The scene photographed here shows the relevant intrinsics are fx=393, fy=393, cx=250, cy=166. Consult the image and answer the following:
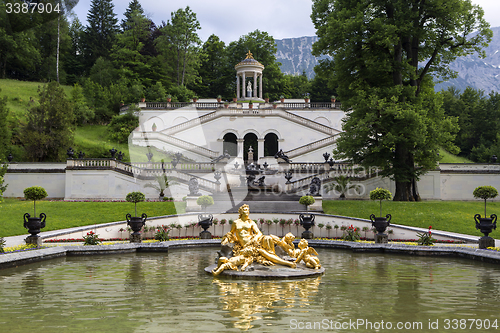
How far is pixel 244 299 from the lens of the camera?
7965mm

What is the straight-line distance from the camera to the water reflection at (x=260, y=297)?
6.90 meters

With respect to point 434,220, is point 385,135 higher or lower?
higher

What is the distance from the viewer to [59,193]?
31.3 metres

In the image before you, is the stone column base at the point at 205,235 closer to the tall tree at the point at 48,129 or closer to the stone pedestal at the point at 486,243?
the stone pedestal at the point at 486,243

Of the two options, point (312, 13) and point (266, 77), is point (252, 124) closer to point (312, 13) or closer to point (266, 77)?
point (312, 13)

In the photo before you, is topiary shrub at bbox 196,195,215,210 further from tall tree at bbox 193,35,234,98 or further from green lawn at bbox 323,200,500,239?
tall tree at bbox 193,35,234,98

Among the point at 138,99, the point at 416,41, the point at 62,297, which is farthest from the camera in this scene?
the point at 138,99

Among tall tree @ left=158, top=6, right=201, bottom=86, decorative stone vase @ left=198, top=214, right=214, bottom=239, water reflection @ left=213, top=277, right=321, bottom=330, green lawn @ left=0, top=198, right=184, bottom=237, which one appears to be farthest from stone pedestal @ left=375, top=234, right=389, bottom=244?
tall tree @ left=158, top=6, right=201, bottom=86

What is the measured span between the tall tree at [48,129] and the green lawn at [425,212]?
2371 cm

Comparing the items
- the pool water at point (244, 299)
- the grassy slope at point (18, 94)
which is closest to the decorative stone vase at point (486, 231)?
the pool water at point (244, 299)

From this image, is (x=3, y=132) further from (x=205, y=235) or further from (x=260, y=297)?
(x=260, y=297)

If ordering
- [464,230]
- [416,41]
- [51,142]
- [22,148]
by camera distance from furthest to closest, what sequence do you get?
[22,148], [51,142], [416,41], [464,230]

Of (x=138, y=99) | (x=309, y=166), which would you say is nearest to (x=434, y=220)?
(x=309, y=166)

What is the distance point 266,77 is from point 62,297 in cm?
6179
